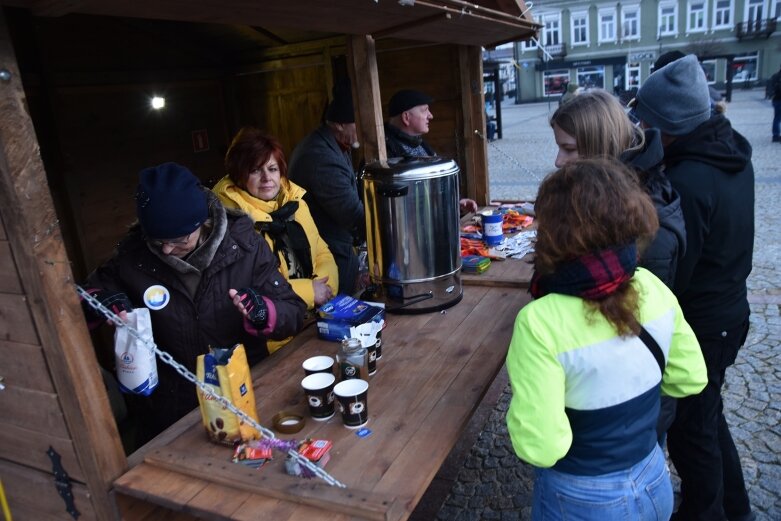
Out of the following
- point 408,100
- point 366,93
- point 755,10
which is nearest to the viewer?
point 366,93

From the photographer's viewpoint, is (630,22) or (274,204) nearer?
(274,204)

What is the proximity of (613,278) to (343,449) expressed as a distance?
2.96 ft

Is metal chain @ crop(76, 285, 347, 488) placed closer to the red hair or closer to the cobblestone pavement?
the red hair

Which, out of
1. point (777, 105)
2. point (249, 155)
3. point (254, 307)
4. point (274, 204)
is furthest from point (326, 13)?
point (777, 105)

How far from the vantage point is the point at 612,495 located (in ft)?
5.36

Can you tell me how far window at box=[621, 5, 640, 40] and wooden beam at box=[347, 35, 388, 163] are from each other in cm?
4049

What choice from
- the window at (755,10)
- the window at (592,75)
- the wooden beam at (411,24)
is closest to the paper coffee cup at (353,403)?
the wooden beam at (411,24)

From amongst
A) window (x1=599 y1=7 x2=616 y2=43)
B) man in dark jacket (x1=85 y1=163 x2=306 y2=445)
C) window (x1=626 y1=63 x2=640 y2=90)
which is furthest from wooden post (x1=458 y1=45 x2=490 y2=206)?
window (x1=599 y1=7 x2=616 y2=43)

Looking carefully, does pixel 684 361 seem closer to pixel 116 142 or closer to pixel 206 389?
pixel 206 389

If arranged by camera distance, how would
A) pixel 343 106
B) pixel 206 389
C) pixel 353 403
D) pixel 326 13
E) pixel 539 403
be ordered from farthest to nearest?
pixel 343 106
pixel 326 13
pixel 353 403
pixel 206 389
pixel 539 403

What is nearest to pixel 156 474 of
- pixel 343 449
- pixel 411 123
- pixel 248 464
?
pixel 248 464

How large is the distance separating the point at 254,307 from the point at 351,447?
0.66m

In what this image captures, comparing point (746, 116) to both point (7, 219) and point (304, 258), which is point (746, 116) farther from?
point (7, 219)

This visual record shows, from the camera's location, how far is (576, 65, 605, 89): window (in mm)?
39728
